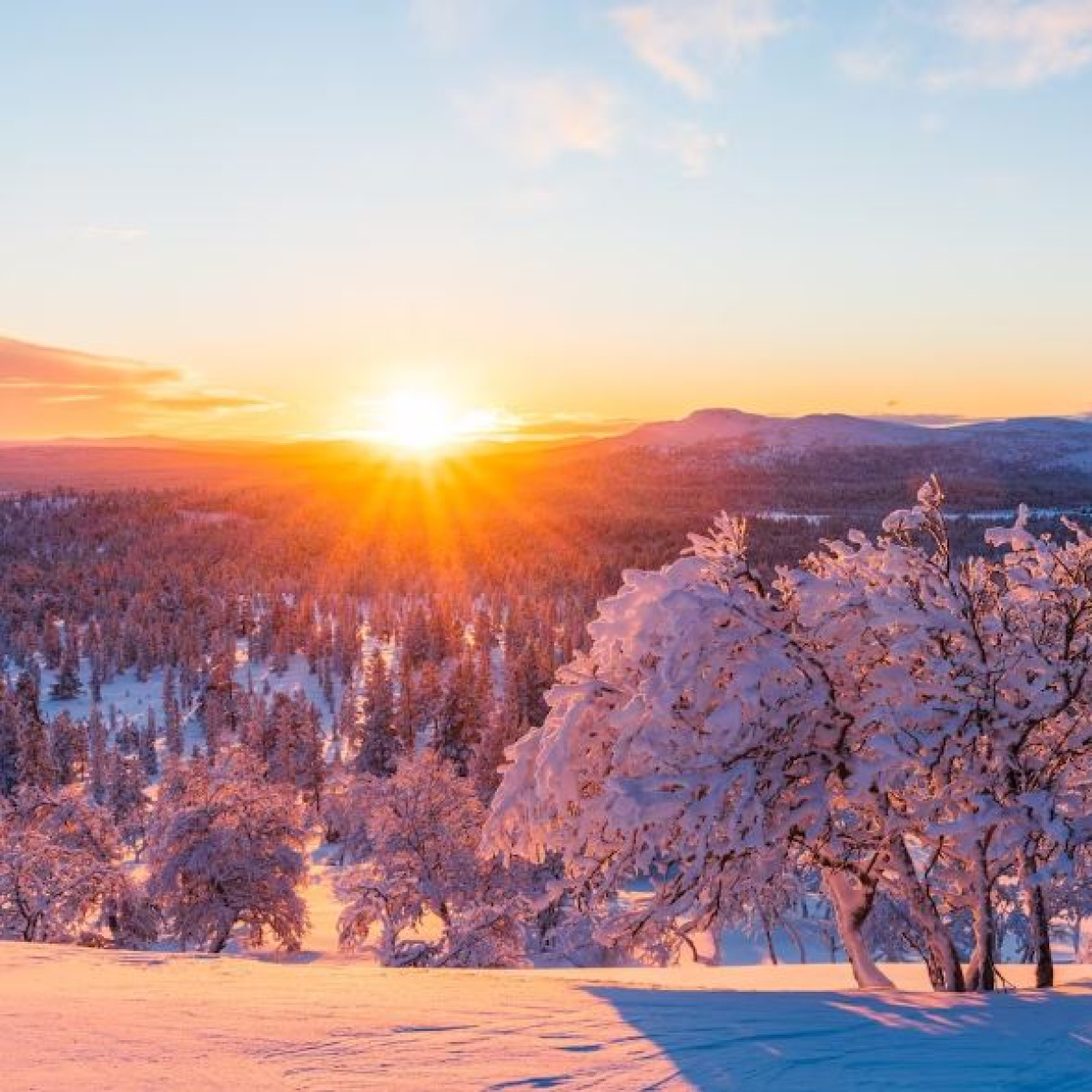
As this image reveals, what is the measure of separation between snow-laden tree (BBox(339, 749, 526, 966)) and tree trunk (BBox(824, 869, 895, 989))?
50.0 feet

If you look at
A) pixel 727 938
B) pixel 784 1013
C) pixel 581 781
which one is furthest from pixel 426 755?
pixel 784 1013

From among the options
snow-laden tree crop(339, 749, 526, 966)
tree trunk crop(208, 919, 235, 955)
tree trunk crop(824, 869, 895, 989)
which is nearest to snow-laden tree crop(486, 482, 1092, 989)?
tree trunk crop(824, 869, 895, 989)

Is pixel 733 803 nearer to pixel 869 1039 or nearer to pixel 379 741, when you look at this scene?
pixel 869 1039

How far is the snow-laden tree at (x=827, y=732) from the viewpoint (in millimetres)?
11266

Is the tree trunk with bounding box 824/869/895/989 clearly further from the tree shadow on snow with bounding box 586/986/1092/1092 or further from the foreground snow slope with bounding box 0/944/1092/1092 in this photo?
the tree shadow on snow with bounding box 586/986/1092/1092

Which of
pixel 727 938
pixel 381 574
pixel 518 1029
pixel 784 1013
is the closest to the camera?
pixel 518 1029

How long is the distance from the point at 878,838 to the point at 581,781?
4058mm

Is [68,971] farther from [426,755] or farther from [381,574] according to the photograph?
[381,574]

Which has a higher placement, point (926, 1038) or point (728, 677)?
point (728, 677)

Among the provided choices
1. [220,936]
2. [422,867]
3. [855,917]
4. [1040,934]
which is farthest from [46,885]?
[1040,934]

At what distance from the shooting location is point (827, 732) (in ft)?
39.1

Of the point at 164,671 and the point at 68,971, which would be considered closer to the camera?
the point at 68,971

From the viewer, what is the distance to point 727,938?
1764 inches

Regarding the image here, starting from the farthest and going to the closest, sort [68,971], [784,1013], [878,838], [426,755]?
[426,755]
[878,838]
[68,971]
[784,1013]
